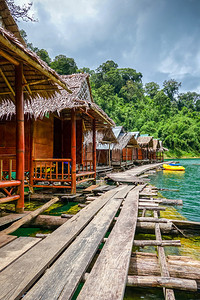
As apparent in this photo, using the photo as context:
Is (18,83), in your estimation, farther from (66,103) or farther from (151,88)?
(151,88)

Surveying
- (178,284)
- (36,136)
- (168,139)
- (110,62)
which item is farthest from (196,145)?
(178,284)

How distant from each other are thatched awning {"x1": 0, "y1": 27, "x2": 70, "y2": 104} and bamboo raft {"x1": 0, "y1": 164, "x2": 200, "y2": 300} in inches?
102

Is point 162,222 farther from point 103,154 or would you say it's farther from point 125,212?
point 103,154

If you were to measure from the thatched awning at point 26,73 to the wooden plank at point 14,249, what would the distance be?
252 cm

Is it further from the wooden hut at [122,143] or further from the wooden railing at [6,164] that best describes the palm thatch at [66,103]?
the wooden hut at [122,143]

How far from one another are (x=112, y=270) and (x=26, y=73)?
3760 millimetres

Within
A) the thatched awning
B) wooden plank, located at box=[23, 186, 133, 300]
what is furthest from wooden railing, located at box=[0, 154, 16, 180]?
wooden plank, located at box=[23, 186, 133, 300]

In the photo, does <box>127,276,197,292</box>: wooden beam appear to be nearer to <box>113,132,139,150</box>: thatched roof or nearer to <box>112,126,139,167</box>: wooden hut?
<box>112,126,139,167</box>: wooden hut

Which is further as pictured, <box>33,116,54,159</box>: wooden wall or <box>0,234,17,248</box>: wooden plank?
<box>33,116,54,159</box>: wooden wall

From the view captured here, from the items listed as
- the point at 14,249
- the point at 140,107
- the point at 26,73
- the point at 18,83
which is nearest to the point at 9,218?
the point at 14,249

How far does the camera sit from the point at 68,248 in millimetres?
2209

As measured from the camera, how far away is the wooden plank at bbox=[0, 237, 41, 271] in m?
1.95

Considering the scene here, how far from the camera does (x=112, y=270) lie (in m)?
1.79

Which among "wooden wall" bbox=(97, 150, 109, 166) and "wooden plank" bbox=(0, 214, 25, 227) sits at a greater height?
"wooden wall" bbox=(97, 150, 109, 166)
